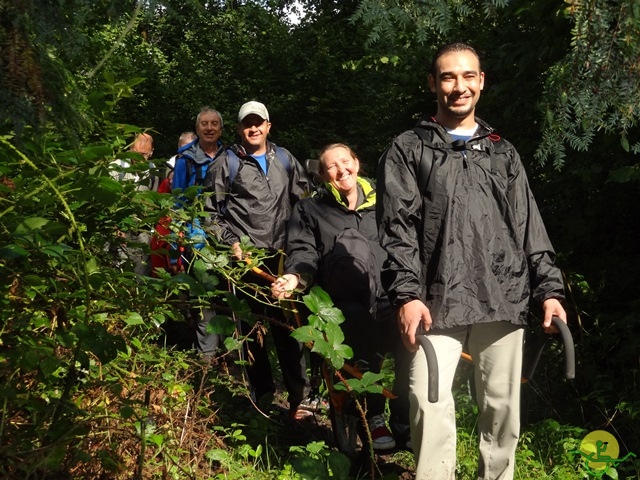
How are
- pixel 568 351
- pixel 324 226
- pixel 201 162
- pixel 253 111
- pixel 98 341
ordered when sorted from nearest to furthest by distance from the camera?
pixel 98 341 → pixel 568 351 → pixel 324 226 → pixel 253 111 → pixel 201 162

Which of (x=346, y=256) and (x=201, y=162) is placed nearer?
(x=346, y=256)

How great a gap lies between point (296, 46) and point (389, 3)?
15034mm

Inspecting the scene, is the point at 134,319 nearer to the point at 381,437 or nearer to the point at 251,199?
the point at 381,437

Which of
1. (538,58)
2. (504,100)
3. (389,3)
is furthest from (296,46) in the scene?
(389,3)

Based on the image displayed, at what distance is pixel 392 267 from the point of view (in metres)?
3.77

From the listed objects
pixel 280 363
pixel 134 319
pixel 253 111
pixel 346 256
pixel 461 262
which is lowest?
pixel 280 363

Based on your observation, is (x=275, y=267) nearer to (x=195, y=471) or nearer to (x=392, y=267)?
(x=195, y=471)

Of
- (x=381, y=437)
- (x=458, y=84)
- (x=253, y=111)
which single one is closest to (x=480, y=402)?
(x=381, y=437)

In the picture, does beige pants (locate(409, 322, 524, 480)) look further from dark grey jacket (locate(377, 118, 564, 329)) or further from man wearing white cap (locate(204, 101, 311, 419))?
man wearing white cap (locate(204, 101, 311, 419))

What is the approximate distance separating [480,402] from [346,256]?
132 centimetres

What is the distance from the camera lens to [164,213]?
11.3 ft

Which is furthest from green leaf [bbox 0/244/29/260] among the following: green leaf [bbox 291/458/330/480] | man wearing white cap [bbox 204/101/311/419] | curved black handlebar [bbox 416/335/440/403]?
A: man wearing white cap [bbox 204/101/311/419]

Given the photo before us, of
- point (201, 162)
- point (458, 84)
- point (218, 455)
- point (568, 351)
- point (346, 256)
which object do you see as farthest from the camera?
point (201, 162)

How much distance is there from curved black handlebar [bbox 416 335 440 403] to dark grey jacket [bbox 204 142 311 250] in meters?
2.97
